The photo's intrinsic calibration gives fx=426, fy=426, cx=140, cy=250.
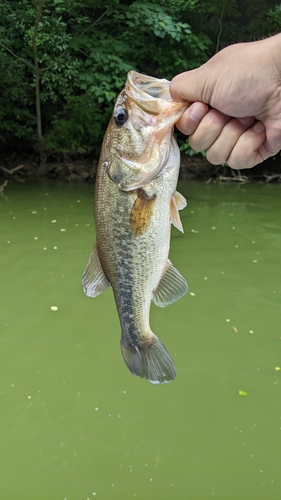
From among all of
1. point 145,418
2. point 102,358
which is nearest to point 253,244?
point 102,358

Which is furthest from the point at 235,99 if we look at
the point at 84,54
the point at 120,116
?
the point at 84,54

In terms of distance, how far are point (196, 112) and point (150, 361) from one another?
99cm

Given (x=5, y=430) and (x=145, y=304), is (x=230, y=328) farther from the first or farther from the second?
(x=145, y=304)

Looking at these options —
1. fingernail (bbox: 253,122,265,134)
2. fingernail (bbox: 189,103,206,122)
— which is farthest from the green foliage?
Result: fingernail (bbox: 189,103,206,122)

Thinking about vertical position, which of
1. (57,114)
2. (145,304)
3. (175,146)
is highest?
(175,146)

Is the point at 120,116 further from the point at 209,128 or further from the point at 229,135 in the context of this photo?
the point at 229,135

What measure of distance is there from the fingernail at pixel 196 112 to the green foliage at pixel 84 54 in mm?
9005

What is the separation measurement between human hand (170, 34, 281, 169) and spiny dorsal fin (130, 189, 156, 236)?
364mm

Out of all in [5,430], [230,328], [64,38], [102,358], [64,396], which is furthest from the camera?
[64,38]

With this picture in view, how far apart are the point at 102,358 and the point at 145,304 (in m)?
2.01

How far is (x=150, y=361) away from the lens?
170 centimetres

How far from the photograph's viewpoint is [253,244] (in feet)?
19.9

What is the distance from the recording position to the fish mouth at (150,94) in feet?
4.95

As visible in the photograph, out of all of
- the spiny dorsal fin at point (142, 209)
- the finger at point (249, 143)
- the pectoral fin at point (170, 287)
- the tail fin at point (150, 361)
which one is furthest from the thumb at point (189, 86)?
the tail fin at point (150, 361)
